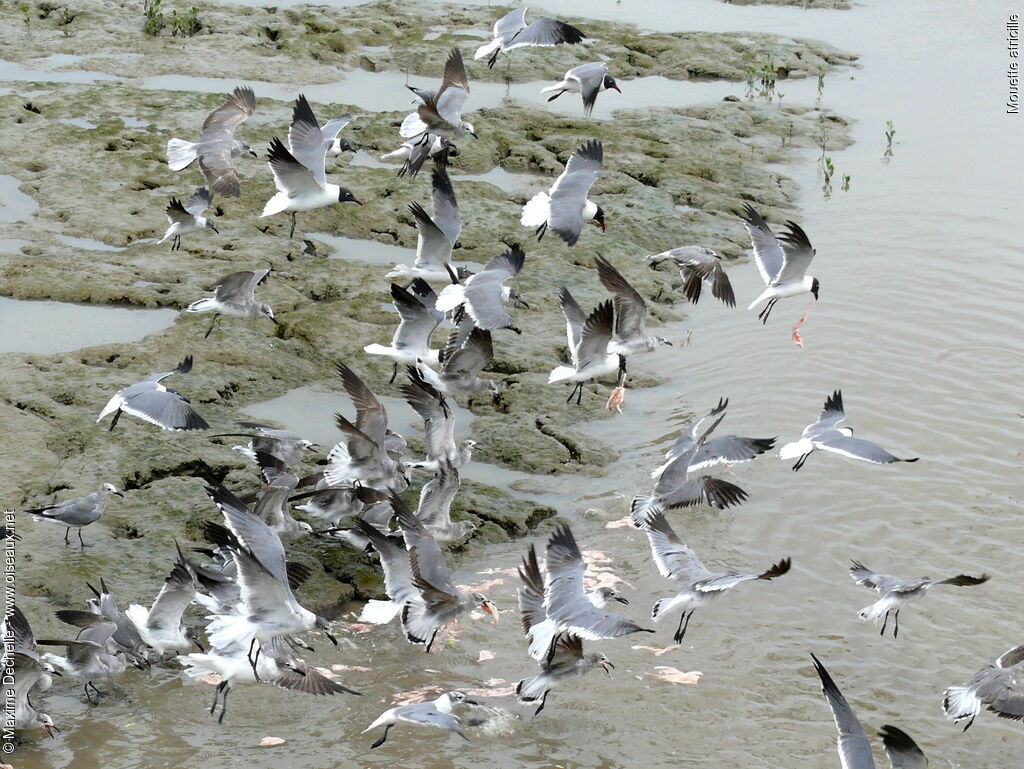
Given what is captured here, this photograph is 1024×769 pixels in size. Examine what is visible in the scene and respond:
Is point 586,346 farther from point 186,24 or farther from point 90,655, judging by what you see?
point 186,24

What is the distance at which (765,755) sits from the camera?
7.03 meters

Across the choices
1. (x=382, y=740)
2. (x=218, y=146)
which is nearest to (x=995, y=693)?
(x=382, y=740)

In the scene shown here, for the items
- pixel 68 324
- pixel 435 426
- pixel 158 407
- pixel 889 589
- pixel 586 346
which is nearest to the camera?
pixel 889 589

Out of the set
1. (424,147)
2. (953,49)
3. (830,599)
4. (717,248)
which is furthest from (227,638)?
(953,49)

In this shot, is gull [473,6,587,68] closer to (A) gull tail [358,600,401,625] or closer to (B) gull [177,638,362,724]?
(A) gull tail [358,600,401,625]

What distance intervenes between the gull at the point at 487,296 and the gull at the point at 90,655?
348 cm

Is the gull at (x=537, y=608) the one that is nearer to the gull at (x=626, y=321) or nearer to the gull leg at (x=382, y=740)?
the gull leg at (x=382, y=740)

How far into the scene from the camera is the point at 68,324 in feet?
36.0

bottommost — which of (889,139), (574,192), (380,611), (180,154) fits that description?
(380,611)

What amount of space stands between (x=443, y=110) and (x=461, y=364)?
2.80 meters

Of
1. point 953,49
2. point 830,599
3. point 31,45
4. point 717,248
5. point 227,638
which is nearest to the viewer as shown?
point 227,638

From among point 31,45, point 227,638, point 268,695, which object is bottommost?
point 268,695

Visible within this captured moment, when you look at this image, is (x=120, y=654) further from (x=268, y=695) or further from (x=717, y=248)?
(x=717, y=248)

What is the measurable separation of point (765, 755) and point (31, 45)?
50.4 feet
